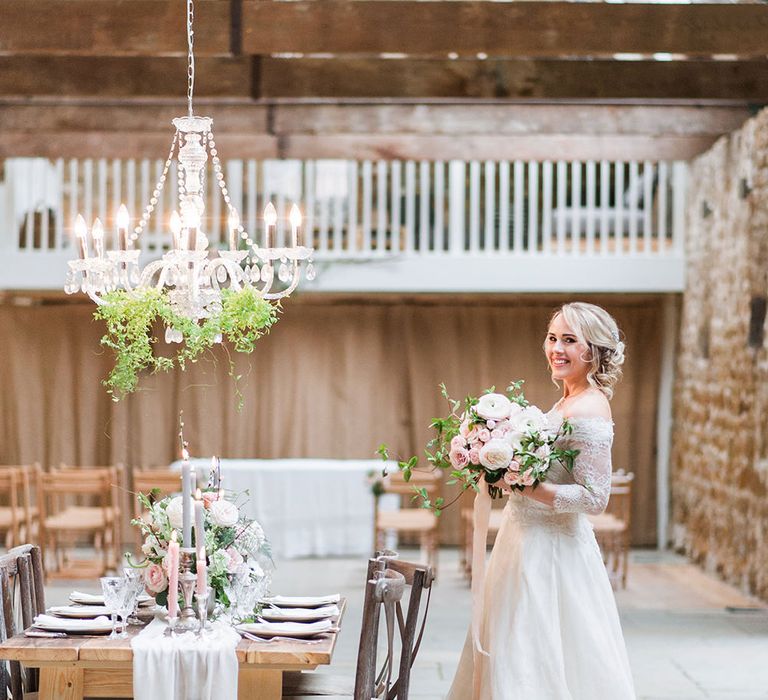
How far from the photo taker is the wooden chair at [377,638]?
360 cm

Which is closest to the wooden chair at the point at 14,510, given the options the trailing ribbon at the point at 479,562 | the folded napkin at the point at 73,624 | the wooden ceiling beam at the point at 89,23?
the wooden ceiling beam at the point at 89,23

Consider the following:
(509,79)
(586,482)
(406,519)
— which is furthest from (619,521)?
(586,482)

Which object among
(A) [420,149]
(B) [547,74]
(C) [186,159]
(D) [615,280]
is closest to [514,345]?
(D) [615,280]

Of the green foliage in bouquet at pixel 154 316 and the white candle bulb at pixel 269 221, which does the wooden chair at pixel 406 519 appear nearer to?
the green foliage in bouquet at pixel 154 316

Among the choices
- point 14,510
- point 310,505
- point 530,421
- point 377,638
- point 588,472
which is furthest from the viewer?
point 310,505

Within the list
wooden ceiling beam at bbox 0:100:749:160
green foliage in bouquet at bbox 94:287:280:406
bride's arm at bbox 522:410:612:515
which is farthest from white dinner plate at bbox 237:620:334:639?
wooden ceiling beam at bbox 0:100:749:160

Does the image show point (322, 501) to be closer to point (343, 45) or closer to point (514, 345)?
point (514, 345)

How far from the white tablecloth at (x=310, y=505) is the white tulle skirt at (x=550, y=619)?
679 cm

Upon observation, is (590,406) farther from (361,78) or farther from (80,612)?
(361,78)

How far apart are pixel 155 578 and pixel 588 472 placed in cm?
158

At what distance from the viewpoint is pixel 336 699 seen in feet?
13.3

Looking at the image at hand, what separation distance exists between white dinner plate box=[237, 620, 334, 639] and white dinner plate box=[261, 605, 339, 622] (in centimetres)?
4

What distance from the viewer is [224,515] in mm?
3824

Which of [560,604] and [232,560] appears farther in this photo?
[560,604]
